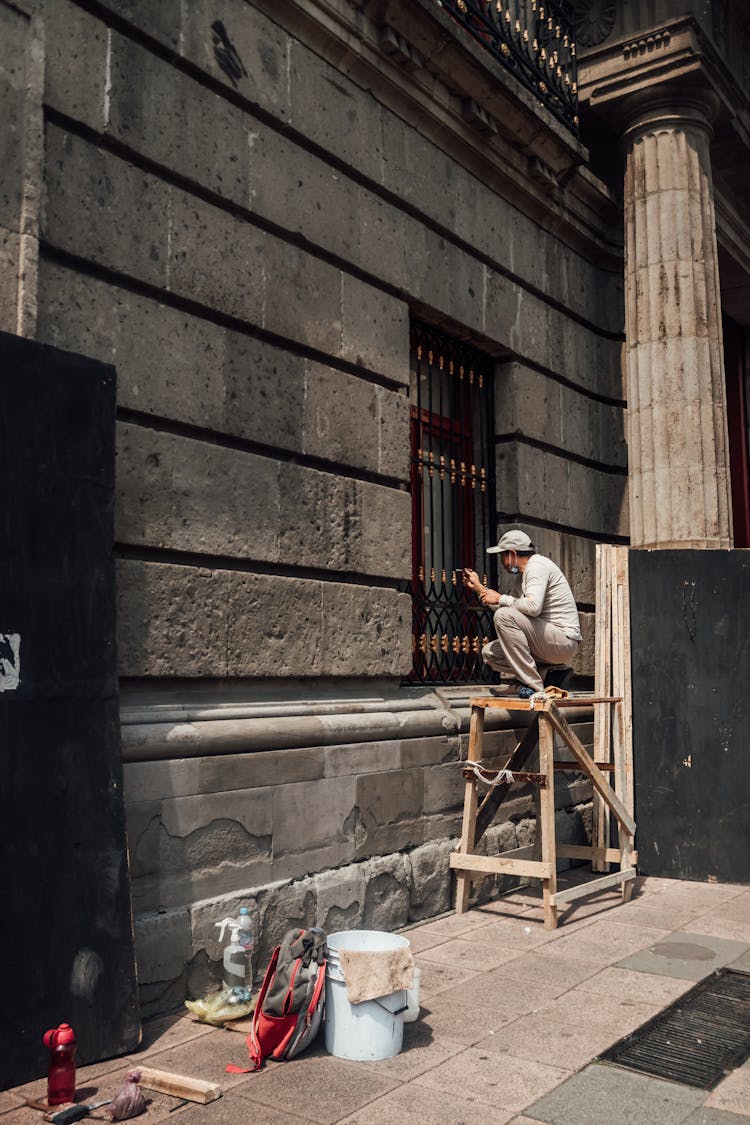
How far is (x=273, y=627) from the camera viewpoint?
592cm

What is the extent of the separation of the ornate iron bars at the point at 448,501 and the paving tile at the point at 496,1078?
3.49 meters

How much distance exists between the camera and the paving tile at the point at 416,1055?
4.17 meters

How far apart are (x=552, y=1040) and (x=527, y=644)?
128 inches

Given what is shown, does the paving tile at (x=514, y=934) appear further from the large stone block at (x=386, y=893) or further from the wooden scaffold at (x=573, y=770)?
the large stone block at (x=386, y=893)

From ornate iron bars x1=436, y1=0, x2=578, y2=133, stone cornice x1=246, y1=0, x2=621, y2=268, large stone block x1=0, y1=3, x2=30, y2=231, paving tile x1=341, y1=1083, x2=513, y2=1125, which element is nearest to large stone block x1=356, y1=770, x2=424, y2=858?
paving tile x1=341, y1=1083, x2=513, y2=1125

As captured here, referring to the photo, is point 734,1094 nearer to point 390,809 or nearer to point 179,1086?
point 179,1086

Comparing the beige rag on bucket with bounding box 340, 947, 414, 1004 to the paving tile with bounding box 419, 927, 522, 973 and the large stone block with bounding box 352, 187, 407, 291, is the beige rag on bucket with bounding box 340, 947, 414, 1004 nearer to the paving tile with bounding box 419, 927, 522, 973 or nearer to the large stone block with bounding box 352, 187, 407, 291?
the paving tile with bounding box 419, 927, 522, 973

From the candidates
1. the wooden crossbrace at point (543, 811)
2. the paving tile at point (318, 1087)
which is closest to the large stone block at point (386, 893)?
the wooden crossbrace at point (543, 811)

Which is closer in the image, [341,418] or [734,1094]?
[734,1094]

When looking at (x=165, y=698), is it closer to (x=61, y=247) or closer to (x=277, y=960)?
(x=277, y=960)

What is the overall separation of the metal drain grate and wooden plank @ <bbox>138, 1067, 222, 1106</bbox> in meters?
1.63

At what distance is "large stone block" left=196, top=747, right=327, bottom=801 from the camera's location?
526 cm

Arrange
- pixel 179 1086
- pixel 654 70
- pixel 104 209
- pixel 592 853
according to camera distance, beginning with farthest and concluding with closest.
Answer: pixel 654 70 < pixel 592 853 < pixel 104 209 < pixel 179 1086

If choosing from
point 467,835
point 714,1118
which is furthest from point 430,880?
point 714,1118
